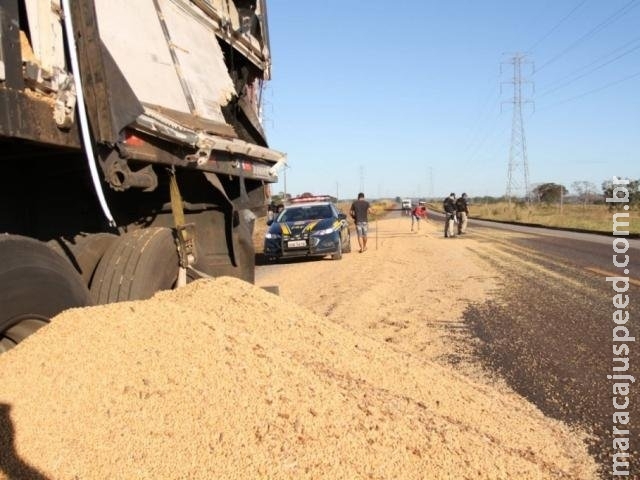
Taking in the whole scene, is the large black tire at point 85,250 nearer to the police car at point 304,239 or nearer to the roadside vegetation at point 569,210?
the police car at point 304,239

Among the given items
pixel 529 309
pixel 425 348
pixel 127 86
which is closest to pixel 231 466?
pixel 127 86

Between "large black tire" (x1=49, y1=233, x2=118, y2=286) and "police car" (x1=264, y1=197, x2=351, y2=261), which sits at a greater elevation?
"large black tire" (x1=49, y1=233, x2=118, y2=286)

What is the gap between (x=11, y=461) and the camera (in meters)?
2.24

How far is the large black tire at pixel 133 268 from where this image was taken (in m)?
3.68

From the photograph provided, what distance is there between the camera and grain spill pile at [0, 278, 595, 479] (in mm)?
2363

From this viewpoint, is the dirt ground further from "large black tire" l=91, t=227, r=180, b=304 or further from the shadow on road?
"large black tire" l=91, t=227, r=180, b=304

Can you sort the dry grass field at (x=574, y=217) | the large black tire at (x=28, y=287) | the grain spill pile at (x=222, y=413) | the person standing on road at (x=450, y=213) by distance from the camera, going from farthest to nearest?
1. the dry grass field at (x=574, y=217)
2. the person standing on road at (x=450, y=213)
3. the large black tire at (x=28, y=287)
4. the grain spill pile at (x=222, y=413)

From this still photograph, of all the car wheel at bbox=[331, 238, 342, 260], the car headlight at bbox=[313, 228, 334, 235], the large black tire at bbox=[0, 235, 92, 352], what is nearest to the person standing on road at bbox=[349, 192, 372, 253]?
the car wheel at bbox=[331, 238, 342, 260]

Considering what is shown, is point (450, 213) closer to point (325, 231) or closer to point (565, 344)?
point (325, 231)

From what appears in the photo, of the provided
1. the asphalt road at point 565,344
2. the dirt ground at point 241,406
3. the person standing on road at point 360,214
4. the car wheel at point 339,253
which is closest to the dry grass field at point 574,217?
the person standing on road at point 360,214

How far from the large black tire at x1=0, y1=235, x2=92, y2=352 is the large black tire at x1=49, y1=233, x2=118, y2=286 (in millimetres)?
620

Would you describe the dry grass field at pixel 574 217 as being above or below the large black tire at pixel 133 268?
below

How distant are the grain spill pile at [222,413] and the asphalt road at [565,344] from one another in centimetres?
40

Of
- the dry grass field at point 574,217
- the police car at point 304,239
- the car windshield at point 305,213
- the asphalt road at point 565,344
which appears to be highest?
the car windshield at point 305,213
